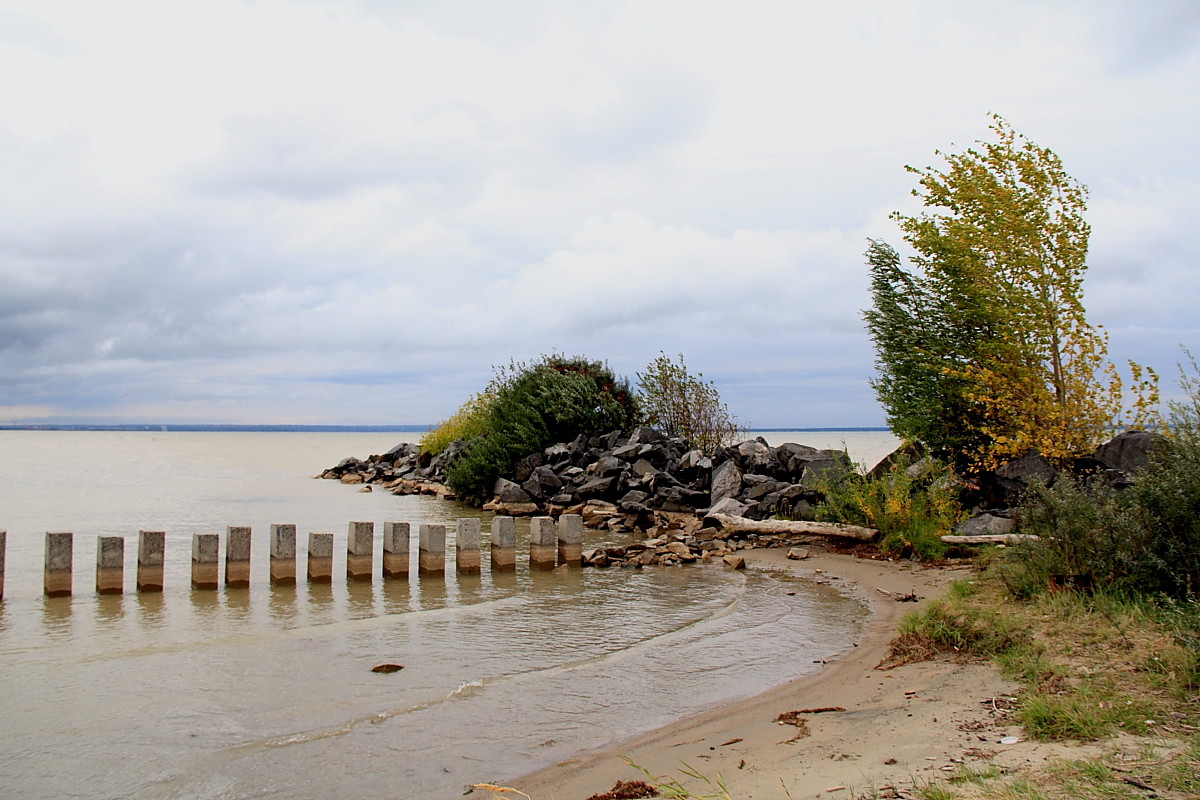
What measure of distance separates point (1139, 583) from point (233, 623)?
9.63m

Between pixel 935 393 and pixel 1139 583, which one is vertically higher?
pixel 935 393

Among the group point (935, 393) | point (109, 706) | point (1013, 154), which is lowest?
point (109, 706)

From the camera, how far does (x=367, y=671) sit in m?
8.34

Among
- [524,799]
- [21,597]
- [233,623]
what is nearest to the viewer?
[524,799]

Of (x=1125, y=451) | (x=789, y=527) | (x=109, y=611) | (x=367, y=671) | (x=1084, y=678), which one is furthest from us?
(x=789, y=527)

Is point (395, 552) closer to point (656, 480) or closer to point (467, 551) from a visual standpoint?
point (467, 551)

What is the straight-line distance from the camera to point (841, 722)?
237 inches

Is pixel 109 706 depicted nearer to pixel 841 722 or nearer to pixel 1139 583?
pixel 841 722

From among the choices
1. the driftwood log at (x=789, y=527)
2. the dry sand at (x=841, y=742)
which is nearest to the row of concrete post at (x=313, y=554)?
the driftwood log at (x=789, y=527)

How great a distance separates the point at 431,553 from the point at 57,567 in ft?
16.6

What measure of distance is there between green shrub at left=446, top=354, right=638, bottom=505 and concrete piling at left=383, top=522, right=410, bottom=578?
1248 centimetres

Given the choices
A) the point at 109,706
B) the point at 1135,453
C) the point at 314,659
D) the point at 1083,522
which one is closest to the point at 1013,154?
the point at 1135,453

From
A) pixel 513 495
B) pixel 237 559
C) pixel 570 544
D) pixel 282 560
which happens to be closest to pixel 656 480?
pixel 513 495

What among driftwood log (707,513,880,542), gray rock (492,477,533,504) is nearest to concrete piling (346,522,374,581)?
driftwood log (707,513,880,542)
